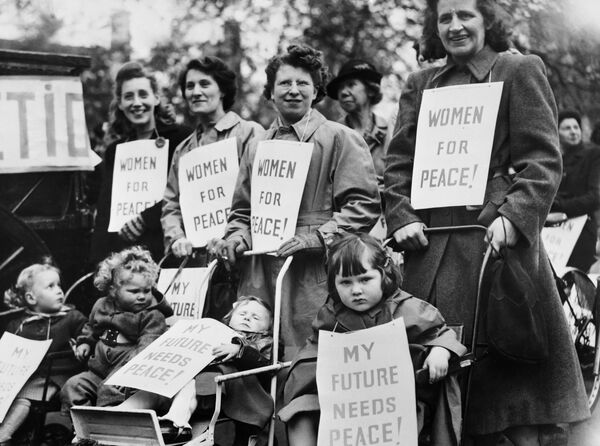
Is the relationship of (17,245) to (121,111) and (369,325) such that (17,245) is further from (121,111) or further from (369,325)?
(369,325)

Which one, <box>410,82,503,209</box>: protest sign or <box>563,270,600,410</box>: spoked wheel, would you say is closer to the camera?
<box>410,82,503,209</box>: protest sign

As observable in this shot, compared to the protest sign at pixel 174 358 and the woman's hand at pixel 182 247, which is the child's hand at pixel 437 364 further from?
the woman's hand at pixel 182 247

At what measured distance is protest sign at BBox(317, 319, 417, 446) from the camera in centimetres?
441

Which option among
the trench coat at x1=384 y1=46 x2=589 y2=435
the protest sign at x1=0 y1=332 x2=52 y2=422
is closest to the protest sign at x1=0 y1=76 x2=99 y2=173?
the protest sign at x1=0 y1=332 x2=52 y2=422

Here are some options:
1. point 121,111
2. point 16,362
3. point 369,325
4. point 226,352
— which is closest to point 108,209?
point 121,111

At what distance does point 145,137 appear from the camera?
7.51 meters

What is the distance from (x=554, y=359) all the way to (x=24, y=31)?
717 centimetres

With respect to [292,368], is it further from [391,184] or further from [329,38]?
[329,38]

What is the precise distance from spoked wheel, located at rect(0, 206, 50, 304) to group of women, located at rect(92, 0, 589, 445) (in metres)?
2.39

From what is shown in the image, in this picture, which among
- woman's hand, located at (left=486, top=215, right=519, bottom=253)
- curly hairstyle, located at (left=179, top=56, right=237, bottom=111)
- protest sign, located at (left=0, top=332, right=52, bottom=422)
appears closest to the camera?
woman's hand, located at (left=486, top=215, right=519, bottom=253)

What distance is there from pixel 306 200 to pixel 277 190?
16cm

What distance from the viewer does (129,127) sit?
7.61 metres

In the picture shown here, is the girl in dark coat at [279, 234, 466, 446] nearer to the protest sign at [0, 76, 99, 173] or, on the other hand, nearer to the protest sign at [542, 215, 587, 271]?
the protest sign at [542, 215, 587, 271]

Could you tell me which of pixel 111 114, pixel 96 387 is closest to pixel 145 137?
pixel 111 114
